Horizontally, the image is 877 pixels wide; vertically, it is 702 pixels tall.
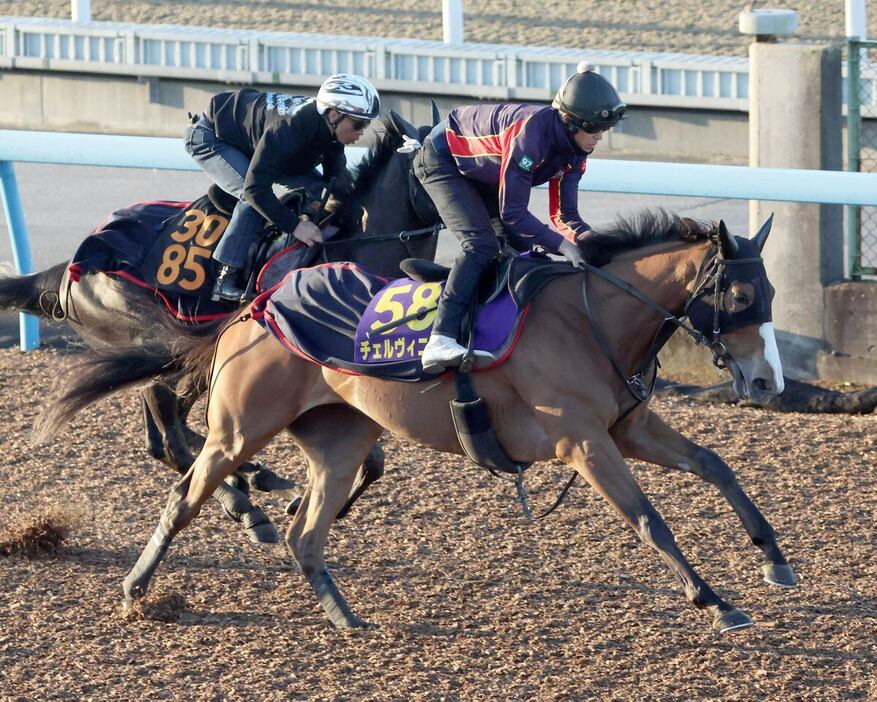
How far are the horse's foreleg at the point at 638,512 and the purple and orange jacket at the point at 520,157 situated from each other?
69 cm

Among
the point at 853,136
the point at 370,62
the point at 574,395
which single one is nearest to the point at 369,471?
the point at 574,395

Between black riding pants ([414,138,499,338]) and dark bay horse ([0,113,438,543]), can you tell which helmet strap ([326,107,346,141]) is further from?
black riding pants ([414,138,499,338])

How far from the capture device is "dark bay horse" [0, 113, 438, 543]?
5.74 meters

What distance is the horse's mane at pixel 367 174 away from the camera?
5.84 metres

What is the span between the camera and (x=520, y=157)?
488 centimetres

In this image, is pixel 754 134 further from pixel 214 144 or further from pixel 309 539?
pixel 309 539

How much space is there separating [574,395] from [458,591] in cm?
99

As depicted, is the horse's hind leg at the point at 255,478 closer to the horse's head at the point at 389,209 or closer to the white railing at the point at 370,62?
the horse's head at the point at 389,209

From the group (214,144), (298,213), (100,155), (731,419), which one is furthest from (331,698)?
(100,155)

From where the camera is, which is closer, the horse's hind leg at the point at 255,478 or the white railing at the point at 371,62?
the horse's hind leg at the point at 255,478

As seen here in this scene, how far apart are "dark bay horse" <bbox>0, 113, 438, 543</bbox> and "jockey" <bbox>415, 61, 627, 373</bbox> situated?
0.45m

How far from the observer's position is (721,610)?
4.63 meters

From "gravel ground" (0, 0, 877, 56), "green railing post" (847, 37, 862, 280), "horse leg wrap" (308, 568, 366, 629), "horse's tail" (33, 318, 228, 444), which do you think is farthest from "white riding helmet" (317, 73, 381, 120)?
"gravel ground" (0, 0, 877, 56)

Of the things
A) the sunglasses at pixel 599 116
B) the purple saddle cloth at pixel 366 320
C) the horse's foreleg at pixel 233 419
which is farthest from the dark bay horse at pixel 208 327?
the sunglasses at pixel 599 116
